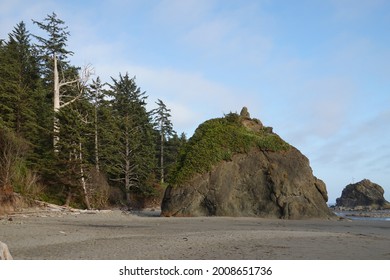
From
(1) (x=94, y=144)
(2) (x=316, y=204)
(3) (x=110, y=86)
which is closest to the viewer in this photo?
(2) (x=316, y=204)

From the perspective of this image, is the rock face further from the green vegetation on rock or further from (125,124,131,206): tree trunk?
the green vegetation on rock

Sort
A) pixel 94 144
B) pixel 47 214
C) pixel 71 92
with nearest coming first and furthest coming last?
pixel 47 214 < pixel 94 144 < pixel 71 92

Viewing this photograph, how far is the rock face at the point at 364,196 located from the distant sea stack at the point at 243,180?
43.9 meters

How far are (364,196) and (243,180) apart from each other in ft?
163

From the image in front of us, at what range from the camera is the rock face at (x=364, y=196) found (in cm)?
6047

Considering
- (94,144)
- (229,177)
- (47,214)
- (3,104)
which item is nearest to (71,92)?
(94,144)

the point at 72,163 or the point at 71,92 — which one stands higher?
the point at 71,92

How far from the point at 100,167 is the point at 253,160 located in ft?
55.5

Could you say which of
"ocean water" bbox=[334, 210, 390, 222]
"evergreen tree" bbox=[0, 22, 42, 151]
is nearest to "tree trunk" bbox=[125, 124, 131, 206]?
"evergreen tree" bbox=[0, 22, 42, 151]

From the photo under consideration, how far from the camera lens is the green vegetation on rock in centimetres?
2200

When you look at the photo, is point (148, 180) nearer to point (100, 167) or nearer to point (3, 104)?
point (100, 167)

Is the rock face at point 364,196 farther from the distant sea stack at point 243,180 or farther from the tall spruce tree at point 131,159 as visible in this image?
the distant sea stack at point 243,180

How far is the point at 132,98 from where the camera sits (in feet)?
156

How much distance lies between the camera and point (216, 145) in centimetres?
2272
